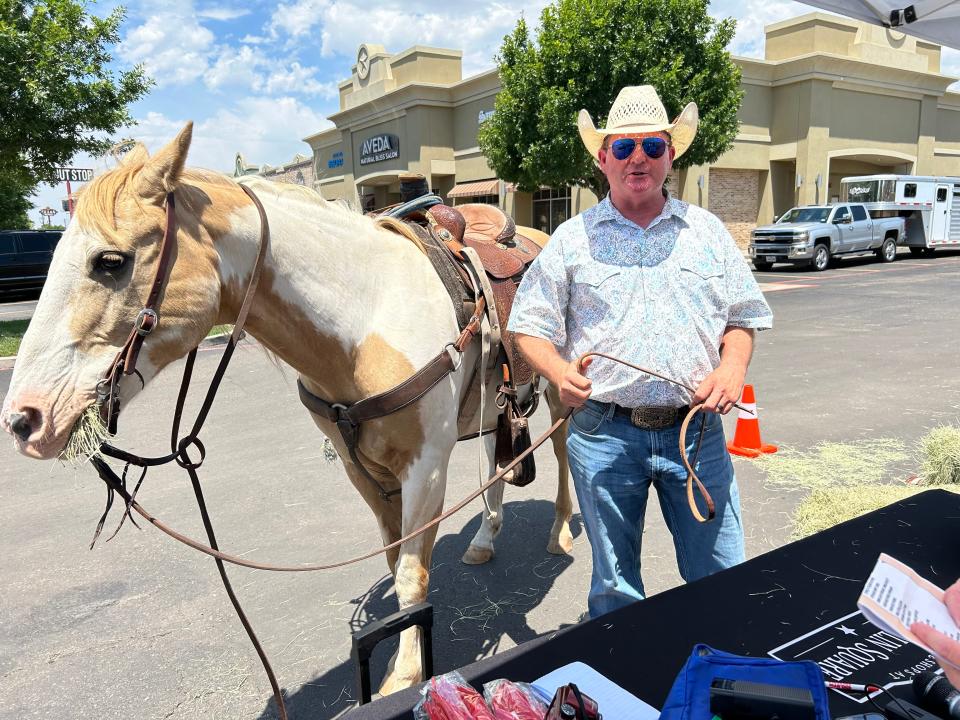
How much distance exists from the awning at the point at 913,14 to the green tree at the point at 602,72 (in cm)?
1409

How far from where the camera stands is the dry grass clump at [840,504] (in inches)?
136

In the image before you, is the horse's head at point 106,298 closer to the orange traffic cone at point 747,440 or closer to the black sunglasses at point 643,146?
the black sunglasses at point 643,146

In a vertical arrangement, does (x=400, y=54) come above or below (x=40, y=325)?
above

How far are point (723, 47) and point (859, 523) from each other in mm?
18862

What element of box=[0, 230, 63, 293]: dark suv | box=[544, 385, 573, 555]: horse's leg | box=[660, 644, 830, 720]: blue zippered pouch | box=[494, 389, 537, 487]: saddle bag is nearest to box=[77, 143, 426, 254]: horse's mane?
box=[494, 389, 537, 487]: saddle bag

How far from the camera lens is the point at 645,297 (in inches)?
76.9

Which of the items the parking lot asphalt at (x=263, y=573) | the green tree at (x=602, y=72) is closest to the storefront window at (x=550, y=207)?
the green tree at (x=602, y=72)

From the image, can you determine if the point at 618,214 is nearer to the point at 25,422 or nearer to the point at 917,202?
the point at 25,422

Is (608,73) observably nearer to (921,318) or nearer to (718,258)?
(921,318)

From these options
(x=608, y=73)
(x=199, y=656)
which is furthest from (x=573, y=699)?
(x=608, y=73)

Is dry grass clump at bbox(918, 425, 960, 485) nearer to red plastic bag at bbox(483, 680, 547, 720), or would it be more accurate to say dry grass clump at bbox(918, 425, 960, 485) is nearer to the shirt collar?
the shirt collar

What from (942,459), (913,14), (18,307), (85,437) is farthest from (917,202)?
(18,307)

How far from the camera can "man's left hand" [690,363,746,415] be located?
5.99 feet

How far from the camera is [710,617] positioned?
166 centimetres
